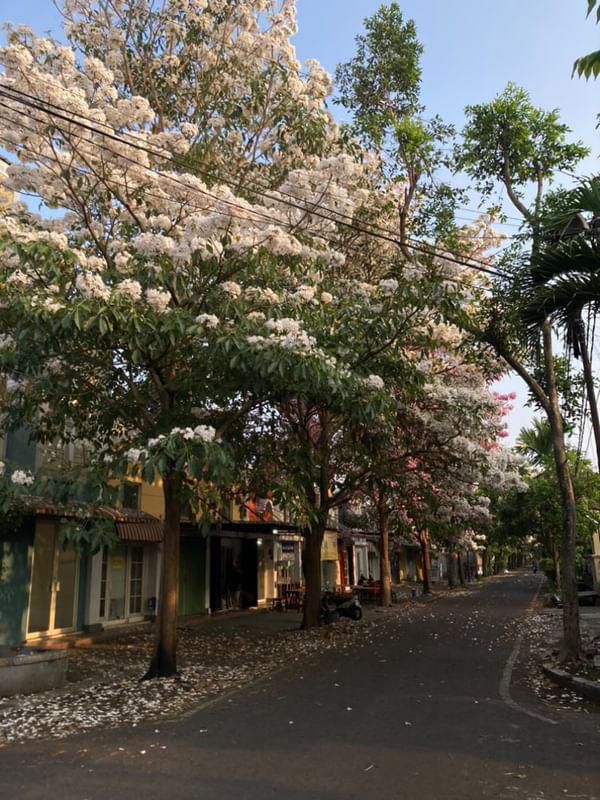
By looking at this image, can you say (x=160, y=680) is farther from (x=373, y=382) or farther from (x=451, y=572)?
(x=451, y=572)

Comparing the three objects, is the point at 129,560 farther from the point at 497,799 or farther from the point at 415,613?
the point at 497,799

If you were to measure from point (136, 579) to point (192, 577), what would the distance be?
2.75 meters

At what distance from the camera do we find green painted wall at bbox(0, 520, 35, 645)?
1395cm

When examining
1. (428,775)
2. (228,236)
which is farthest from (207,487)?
(428,775)

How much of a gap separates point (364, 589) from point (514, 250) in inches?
842

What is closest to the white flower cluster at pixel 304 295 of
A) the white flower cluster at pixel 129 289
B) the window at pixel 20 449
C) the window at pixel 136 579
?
the white flower cluster at pixel 129 289

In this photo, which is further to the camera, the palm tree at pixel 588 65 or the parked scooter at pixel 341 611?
the parked scooter at pixel 341 611

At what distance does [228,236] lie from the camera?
29.4 ft

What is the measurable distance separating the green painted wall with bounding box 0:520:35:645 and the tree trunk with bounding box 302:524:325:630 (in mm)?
7123

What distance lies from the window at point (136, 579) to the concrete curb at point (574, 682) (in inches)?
464

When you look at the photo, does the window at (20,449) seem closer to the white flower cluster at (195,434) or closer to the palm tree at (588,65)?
the white flower cluster at (195,434)

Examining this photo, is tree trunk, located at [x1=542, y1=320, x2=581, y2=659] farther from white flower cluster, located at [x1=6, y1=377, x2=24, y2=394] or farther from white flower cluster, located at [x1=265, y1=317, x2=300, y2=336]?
white flower cluster, located at [x1=6, y1=377, x2=24, y2=394]

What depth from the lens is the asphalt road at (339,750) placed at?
5277 mm

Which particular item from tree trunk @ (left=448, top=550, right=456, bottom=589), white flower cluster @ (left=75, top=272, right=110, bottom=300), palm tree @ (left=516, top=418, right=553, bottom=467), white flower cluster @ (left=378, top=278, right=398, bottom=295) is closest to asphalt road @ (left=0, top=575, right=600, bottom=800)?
white flower cluster @ (left=75, top=272, right=110, bottom=300)
